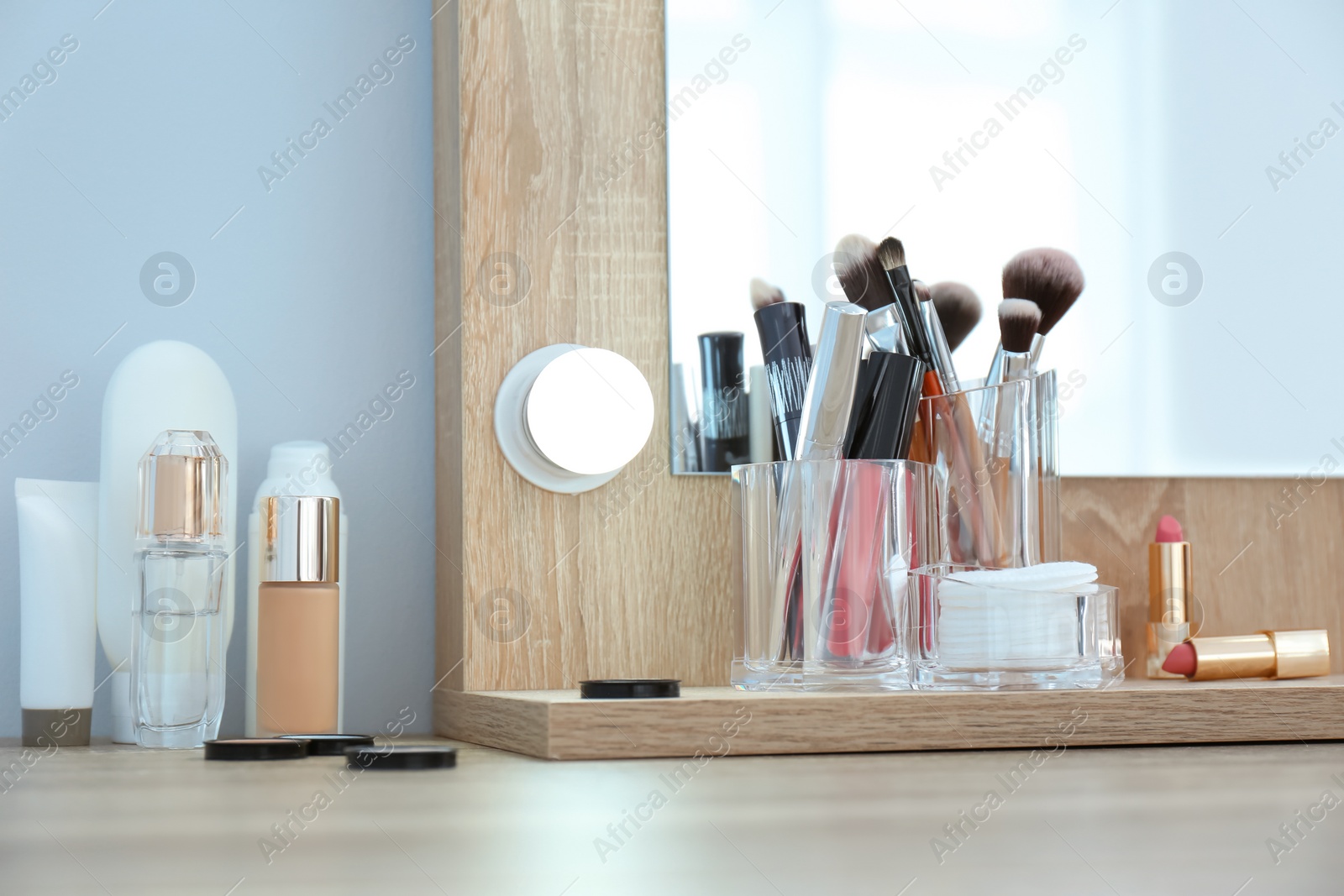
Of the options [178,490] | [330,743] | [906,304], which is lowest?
[330,743]

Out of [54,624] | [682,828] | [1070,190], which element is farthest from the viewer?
[1070,190]

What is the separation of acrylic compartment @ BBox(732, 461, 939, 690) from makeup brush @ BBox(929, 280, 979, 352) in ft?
0.55

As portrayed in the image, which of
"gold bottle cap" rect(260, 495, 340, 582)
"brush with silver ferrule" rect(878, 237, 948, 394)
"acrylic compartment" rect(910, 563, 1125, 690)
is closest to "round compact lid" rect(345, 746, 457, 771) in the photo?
"gold bottle cap" rect(260, 495, 340, 582)

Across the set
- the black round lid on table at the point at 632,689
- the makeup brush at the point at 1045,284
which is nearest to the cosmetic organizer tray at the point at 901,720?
the black round lid on table at the point at 632,689

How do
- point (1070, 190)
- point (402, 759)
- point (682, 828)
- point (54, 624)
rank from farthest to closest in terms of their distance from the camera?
point (1070, 190) → point (54, 624) → point (402, 759) → point (682, 828)

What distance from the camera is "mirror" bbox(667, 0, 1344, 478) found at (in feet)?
2.30

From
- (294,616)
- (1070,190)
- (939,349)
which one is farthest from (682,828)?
(1070,190)

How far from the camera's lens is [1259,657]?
0.61m

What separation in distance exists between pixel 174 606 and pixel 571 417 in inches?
8.4

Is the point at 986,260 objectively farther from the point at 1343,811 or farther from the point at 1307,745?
the point at 1343,811

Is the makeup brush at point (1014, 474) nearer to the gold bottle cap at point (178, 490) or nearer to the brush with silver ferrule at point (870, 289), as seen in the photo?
the brush with silver ferrule at point (870, 289)

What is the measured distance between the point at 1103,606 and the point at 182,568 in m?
0.42

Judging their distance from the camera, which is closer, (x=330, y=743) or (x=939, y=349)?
(x=330, y=743)

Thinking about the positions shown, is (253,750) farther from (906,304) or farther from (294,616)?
(906,304)
